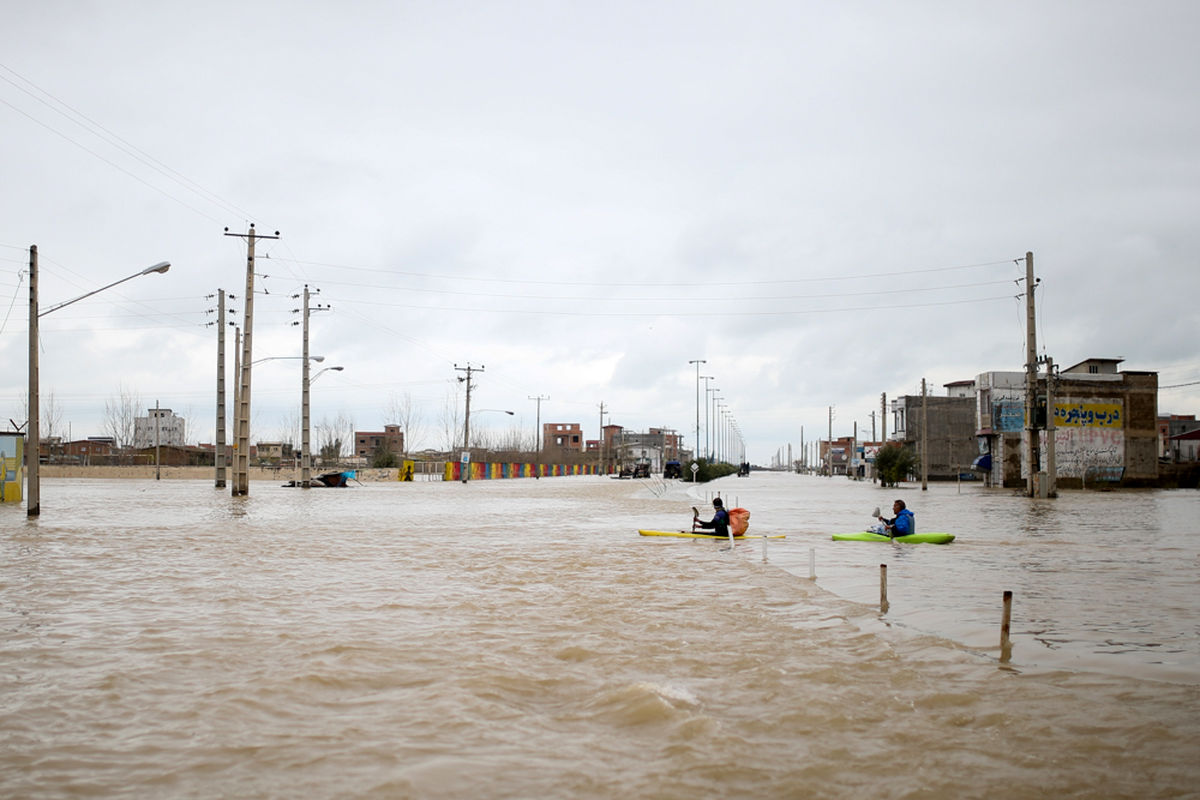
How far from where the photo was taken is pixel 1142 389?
5516cm

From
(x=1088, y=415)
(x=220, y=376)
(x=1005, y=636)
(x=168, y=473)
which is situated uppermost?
(x=220, y=376)

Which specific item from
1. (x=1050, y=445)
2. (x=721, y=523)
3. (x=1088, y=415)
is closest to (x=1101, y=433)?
(x=1088, y=415)

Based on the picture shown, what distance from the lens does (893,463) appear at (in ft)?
212

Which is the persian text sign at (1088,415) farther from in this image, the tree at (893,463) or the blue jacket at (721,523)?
the blue jacket at (721,523)

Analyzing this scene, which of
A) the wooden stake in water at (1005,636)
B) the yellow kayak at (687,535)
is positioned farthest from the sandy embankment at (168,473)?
the wooden stake in water at (1005,636)

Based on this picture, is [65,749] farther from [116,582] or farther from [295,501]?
[295,501]

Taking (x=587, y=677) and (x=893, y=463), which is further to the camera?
(x=893, y=463)

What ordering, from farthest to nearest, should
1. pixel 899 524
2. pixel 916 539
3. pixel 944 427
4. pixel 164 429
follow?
pixel 164 429 → pixel 944 427 → pixel 899 524 → pixel 916 539

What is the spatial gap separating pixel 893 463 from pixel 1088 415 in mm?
14030

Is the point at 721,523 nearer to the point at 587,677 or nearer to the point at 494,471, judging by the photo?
the point at 587,677

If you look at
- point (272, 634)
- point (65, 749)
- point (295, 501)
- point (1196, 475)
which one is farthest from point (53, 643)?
point (1196, 475)

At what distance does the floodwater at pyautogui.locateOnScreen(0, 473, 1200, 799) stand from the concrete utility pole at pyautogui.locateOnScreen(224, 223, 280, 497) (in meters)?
20.9

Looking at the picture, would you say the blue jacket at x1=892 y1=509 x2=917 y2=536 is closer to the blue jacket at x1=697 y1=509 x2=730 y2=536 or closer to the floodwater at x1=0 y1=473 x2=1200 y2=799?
the floodwater at x1=0 y1=473 x2=1200 y2=799

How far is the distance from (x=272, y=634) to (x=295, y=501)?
29.1 metres
